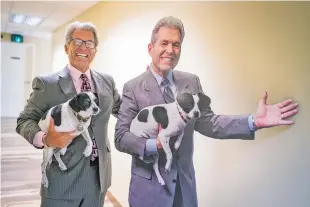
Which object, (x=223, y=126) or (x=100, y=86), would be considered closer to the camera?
(x=223, y=126)

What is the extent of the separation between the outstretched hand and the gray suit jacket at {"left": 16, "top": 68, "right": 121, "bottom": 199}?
0.85 meters

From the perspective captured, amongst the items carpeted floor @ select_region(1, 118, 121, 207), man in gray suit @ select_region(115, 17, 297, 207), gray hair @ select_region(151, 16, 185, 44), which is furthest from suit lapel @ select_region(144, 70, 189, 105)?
carpeted floor @ select_region(1, 118, 121, 207)

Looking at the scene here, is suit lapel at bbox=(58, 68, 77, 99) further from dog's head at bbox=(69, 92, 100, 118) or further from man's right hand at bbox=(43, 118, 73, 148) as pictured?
man's right hand at bbox=(43, 118, 73, 148)

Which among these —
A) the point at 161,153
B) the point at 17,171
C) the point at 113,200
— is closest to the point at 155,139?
the point at 161,153

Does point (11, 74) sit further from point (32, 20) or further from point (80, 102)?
point (80, 102)

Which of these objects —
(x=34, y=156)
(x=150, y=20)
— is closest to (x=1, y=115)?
(x=34, y=156)

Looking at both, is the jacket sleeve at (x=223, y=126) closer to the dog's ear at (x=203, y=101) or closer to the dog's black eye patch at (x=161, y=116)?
the dog's ear at (x=203, y=101)

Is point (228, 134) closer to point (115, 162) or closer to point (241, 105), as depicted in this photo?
point (241, 105)

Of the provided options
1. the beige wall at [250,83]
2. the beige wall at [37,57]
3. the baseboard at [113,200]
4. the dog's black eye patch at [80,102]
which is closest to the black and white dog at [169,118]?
the beige wall at [250,83]

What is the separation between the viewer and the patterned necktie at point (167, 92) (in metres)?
1.67

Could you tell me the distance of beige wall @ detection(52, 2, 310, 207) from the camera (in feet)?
5.14

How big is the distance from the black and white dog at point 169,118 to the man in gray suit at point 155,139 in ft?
0.09

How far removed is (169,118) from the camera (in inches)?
64.6

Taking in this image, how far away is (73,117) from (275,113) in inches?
41.5
